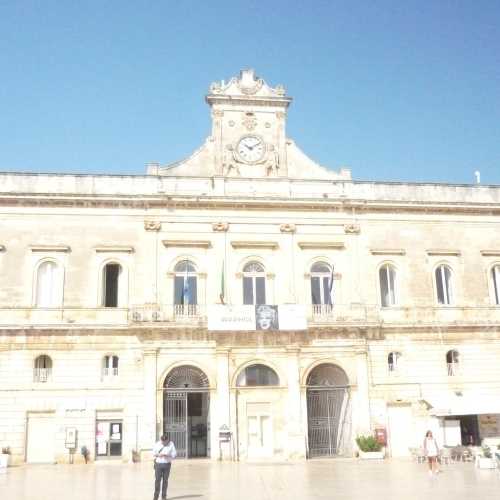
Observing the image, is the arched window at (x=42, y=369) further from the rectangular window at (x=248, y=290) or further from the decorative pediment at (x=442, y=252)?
the decorative pediment at (x=442, y=252)

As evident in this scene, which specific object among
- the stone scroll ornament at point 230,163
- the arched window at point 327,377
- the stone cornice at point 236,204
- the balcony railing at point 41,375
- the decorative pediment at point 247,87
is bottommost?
the arched window at point 327,377

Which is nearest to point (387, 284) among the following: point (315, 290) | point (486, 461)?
point (315, 290)

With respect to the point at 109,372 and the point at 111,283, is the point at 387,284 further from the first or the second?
the point at 109,372

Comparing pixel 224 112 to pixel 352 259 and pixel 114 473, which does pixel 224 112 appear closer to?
pixel 352 259

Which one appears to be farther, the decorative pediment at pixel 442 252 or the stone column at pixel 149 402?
the decorative pediment at pixel 442 252

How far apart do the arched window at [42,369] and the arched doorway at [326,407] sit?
10544 millimetres

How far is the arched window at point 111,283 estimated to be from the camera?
2705 centimetres

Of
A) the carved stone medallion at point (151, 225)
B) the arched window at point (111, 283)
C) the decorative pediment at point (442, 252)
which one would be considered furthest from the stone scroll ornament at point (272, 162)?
the arched window at point (111, 283)

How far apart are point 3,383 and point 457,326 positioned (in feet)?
62.1

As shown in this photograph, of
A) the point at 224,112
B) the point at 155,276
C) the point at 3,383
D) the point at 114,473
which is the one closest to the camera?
the point at 114,473

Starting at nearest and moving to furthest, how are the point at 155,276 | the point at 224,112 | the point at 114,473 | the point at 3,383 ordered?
the point at 114,473 < the point at 3,383 < the point at 155,276 < the point at 224,112

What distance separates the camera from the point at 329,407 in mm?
27594

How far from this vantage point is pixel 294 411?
26188mm

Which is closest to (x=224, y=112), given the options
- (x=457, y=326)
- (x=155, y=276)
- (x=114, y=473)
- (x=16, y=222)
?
(x=155, y=276)
